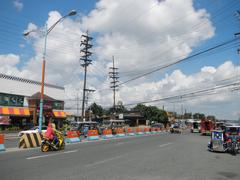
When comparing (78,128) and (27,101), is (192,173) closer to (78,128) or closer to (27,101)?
(78,128)

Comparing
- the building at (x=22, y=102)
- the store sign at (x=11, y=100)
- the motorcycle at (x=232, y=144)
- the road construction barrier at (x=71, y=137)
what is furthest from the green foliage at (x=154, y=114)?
the motorcycle at (x=232, y=144)

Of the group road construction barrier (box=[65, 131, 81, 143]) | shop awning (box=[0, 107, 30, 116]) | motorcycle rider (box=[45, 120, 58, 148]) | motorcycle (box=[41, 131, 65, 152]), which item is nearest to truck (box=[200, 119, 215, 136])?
road construction barrier (box=[65, 131, 81, 143])

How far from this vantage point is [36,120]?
43.6m

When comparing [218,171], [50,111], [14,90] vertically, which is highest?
[14,90]

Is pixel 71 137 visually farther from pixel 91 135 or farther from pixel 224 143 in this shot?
pixel 224 143

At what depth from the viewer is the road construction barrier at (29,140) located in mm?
17250

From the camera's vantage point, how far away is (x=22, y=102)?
140 feet

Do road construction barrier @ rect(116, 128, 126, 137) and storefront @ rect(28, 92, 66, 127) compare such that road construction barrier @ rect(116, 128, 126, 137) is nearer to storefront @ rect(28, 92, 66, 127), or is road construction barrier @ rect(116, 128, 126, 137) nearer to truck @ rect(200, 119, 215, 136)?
truck @ rect(200, 119, 215, 136)

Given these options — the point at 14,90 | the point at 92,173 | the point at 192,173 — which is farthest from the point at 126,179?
the point at 14,90

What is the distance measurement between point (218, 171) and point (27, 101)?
39203mm

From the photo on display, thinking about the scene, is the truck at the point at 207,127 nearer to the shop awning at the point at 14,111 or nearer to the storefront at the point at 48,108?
the storefront at the point at 48,108

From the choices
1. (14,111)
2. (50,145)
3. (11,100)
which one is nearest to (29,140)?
(50,145)

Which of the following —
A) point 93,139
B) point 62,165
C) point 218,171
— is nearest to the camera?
point 218,171

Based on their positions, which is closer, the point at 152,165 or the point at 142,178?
the point at 142,178
